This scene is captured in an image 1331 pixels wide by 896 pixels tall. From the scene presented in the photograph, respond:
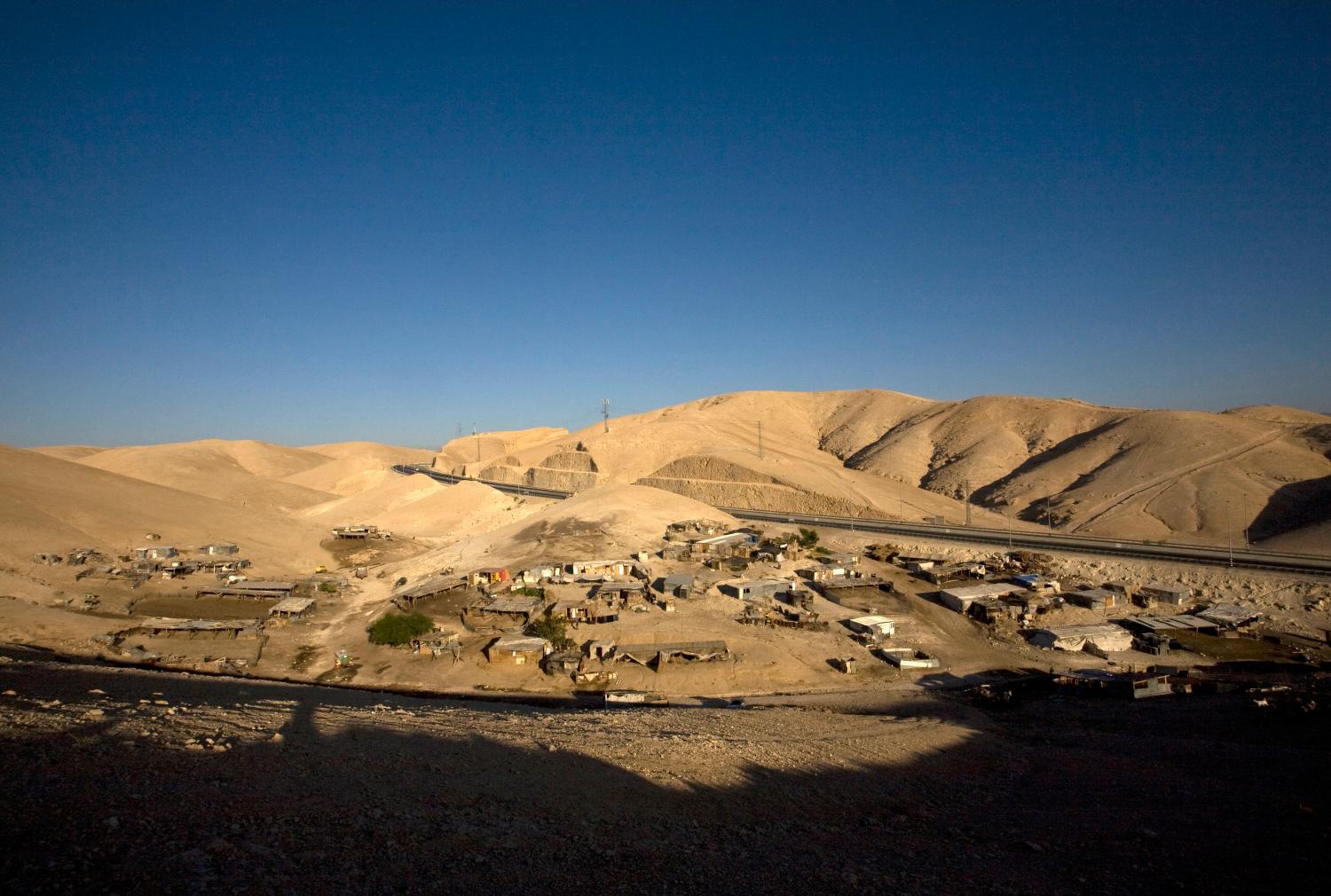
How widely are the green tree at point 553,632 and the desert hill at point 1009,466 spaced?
37.3 metres

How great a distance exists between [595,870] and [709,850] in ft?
6.48

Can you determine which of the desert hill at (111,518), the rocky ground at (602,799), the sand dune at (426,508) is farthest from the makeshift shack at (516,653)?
the sand dune at (426,508)

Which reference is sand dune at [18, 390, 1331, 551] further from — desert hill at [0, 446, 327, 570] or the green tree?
the green tree

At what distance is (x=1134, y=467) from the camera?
63250 millimetres

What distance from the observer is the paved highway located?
114 feet

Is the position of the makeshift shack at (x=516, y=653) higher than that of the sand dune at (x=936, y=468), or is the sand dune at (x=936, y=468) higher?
the sand dune at (x=936, y=468)

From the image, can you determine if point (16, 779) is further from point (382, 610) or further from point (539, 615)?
point (382, 610)

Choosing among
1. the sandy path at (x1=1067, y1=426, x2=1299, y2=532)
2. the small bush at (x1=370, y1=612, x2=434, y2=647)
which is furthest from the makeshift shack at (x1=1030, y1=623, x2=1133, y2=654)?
the sandy path at (x1=1067, y1=426, x2=1299, y2=532)

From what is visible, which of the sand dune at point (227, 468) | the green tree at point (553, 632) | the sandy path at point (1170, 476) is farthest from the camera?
the sand dune at point (227, 468)

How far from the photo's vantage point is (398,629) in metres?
28.6

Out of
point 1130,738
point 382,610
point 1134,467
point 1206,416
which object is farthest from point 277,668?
point 1206,416

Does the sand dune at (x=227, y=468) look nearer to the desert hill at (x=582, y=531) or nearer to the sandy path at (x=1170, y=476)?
the desert hill at (x=582, y=531)

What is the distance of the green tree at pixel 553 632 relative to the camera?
27297mm

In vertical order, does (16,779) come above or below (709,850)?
above
